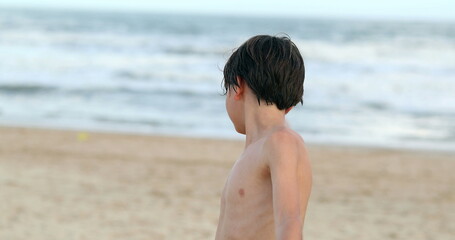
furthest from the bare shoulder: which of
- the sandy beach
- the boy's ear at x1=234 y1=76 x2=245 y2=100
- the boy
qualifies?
the sandy beach

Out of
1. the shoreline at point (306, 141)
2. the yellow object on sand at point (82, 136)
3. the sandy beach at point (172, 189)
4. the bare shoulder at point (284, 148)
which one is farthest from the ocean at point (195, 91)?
the sandy beach at point (172, 189)

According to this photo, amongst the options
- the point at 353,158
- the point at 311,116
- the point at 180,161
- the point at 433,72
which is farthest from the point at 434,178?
the point at 433,72

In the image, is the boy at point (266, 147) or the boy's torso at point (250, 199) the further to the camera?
the boy's torso at point (250, 199)

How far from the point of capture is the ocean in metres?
14.9

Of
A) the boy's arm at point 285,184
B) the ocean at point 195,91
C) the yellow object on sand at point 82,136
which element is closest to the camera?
the boy's arm at point 285,184

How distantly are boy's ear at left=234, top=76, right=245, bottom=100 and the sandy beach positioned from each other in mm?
4789

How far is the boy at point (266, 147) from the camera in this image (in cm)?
178

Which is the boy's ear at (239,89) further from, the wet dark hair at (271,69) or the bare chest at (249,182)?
the bare chest at (249,182)

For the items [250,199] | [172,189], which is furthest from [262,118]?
[172,189]

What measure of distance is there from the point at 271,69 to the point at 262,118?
0.53 ft

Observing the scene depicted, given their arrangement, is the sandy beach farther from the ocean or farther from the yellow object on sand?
the ocean

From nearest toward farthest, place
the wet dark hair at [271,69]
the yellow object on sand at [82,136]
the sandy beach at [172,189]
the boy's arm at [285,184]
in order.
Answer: the boy's arm at [285,184], the wet dark hair at [271,69], the sandy beach at [172,189], the yellow object on sand at [82,136]

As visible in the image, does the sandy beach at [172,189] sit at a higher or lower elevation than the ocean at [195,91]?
higher

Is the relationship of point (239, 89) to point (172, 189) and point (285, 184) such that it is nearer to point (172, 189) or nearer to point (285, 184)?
point (285, 184)
